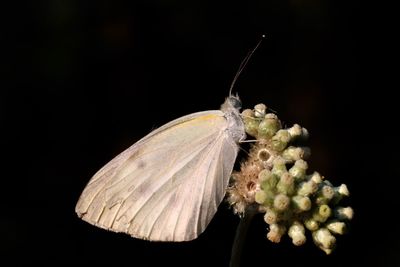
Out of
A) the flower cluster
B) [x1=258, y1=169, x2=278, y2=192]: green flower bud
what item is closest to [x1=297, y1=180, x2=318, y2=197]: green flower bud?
the flower cluster

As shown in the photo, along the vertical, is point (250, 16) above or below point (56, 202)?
above

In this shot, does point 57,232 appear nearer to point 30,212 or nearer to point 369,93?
point 30,212

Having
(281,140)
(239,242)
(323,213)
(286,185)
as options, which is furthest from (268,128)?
(239,242)

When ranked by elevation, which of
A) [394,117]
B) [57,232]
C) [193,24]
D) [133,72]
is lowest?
[57,232]

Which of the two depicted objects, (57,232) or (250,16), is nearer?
(57,232)

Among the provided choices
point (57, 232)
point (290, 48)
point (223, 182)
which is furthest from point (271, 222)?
point (290, 48)

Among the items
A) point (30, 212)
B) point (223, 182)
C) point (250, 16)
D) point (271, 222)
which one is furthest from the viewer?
point (250, 16)

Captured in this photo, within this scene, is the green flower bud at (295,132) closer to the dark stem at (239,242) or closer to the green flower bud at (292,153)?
the green flower bud at (292,153)

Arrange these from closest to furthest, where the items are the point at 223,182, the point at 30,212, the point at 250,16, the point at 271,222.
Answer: the point at 271,222 → the point at 223,182 → the point at 30,212 → the point at 250,16

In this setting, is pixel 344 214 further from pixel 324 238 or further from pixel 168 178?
pixel 168 178
